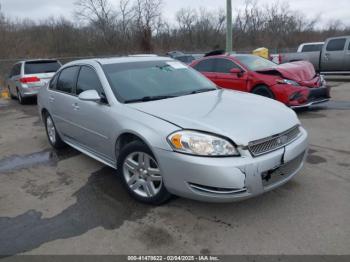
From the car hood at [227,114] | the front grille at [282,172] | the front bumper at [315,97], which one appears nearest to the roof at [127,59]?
the car hood at [227,114]

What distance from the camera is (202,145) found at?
3053 mm

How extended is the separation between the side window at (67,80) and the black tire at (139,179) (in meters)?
1.88

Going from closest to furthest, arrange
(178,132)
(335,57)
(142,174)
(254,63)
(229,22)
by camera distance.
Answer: (178,132)
(142,174)
(254,63)
(229,22)
(335,57)

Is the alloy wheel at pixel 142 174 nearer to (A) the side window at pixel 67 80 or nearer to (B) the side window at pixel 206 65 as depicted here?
(A) the side window at pixel 67 80

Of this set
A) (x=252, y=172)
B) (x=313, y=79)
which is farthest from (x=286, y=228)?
(x=313, y=79)

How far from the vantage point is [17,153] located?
609 cm

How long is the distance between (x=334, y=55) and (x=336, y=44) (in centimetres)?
49

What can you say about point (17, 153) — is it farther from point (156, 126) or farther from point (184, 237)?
point (184, 237)

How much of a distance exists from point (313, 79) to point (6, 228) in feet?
23.2

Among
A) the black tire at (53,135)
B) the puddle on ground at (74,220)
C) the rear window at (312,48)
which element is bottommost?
the puddle on ground at (74,220)

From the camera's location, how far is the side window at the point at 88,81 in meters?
4.38

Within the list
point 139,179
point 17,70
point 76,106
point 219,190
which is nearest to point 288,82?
point 76,106

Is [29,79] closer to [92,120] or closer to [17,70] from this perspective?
[17,70]

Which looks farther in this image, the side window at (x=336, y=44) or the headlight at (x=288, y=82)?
the side window at (x=336, y=44)
